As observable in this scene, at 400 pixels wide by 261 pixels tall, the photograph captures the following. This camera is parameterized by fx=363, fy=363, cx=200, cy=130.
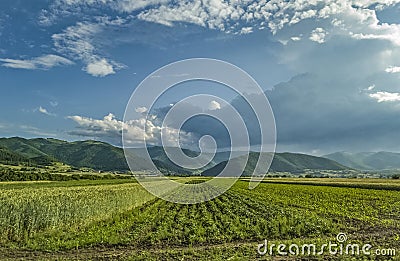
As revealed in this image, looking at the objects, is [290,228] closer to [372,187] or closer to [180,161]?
[180,161]

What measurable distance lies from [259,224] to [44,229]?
12.9 metres

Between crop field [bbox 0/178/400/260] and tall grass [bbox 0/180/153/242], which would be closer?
crop field [bbox 0/178/400/260]

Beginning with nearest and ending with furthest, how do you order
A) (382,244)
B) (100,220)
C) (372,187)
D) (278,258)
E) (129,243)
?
1. (278,258)
2. (382,244)
3. (129,243)
4. (100,220)
5. (372,187)

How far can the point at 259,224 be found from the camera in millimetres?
21891

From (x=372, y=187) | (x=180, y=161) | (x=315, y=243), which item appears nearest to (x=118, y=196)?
(x=180, y=161)

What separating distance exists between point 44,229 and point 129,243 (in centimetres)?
708

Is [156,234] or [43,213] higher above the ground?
[43,213]

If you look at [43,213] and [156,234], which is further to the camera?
[43,213]

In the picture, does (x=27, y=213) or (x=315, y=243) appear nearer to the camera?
(x=315, y=243)

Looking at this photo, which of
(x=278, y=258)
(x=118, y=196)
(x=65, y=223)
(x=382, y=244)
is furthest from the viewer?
(x=118, y=196)

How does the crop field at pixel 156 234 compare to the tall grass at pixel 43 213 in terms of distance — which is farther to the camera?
the tall grass at pixel 43 213

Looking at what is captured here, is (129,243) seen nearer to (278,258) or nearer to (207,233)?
(207,233)

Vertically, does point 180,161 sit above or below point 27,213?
above

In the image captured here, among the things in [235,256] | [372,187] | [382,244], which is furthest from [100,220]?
[372,187]
